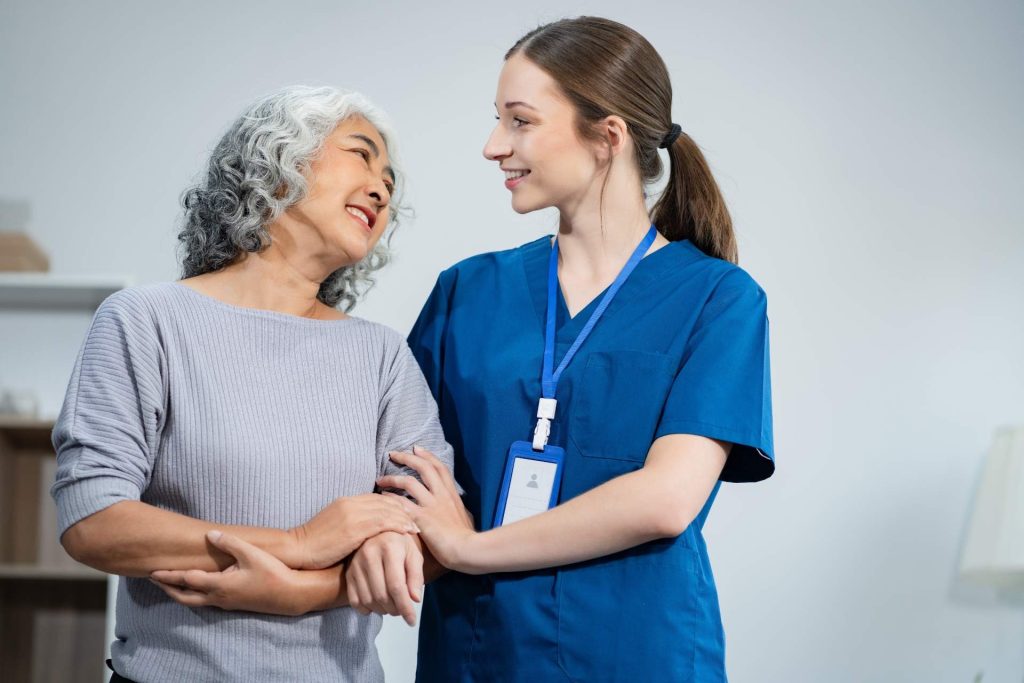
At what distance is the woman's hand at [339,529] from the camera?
4.42 feet

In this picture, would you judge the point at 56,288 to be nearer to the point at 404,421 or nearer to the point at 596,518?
the point at 404,421

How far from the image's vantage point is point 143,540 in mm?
1262

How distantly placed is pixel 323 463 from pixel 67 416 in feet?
1.05

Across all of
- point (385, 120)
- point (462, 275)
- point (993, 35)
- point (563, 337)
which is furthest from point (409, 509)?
point (993, 35)

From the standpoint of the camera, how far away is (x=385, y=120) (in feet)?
5.46

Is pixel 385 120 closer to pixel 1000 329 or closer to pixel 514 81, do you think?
pixel 514 81

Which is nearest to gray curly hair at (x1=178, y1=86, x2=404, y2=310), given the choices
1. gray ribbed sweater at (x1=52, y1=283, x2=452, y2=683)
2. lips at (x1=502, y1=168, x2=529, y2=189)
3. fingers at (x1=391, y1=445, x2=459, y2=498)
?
gray ribbed sweater at (x1=52, y1=283, x2=452, y2=683)

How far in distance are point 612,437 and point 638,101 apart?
1.74 ft

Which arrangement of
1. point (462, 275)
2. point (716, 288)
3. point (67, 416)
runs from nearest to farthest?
point (67, 416), point (716, 288), point (462, 275)

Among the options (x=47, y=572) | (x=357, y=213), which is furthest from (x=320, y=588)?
(x=47, y=572)

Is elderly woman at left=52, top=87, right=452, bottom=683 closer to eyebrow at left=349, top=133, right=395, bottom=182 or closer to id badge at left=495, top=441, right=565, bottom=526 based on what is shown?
eyebrow at left=349, top=133, right=395, bottom=182

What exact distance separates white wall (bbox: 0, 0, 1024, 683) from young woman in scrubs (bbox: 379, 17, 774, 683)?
1408 millimetres

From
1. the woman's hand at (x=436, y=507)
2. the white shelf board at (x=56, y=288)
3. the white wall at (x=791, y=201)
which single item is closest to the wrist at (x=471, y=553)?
the woman's hand at (x=436, y=507)

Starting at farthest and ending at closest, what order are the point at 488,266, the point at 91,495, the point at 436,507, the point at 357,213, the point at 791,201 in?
1. the point at 791,201
2. the point at 488,266
3. the point at 357,213
4. the point at 436,507
5. the point at 91,495
